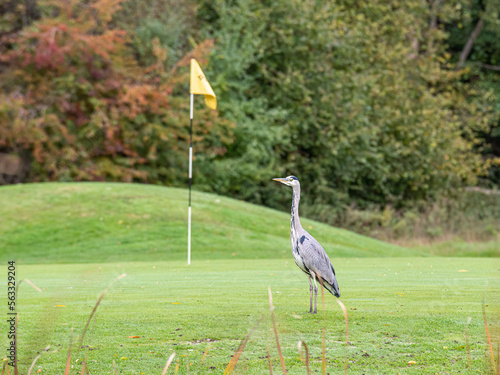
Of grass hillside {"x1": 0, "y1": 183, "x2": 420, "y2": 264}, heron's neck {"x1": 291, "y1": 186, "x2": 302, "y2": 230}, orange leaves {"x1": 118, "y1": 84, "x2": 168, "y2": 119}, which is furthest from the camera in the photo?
orange leaves {"x1": 118, "y1": 84, "x2": 168, "y2": 119}

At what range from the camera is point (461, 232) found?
27.3 m

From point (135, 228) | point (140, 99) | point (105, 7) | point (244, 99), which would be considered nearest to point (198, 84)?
point (135, 228)

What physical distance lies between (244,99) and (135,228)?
1281 centimetres

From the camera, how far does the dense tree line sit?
2847 cm

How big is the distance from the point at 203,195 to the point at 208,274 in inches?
501

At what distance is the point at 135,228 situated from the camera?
798 inches

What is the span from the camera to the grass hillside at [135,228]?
18.9 meters

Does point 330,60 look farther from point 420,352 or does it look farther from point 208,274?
point 420,352

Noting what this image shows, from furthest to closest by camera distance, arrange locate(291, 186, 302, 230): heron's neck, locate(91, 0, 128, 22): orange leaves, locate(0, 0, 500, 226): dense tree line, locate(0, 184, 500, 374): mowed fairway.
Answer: locate(91, 0, 128, 22): orange leaves → locate(0, 0, 500, 226): dense tree line → locate(291, 186, 302, 230): heron's neck → locate(0, 184, 500, 374): mowed fairway

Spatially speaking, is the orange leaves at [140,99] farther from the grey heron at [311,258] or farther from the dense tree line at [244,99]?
the grey heron at [311,258]

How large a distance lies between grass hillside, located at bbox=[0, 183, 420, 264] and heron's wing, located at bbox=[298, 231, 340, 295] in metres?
11.8

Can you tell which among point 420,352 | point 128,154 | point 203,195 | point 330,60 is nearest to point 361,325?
point 420,352

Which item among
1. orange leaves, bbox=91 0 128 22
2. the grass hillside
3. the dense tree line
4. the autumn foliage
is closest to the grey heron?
the grass hillside

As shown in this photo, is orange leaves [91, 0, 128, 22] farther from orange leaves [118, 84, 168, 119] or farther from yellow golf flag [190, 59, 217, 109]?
yellow golf flag [190, 59, 217, 109]
